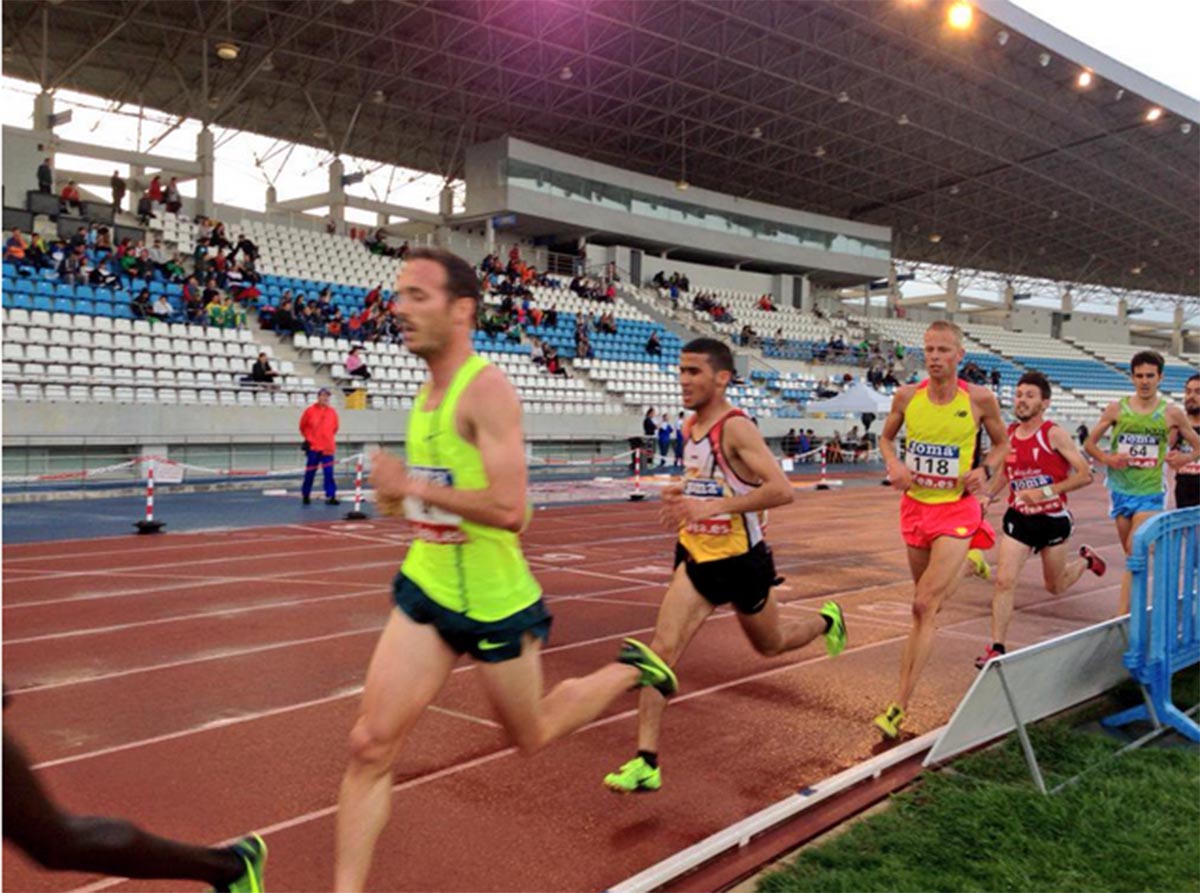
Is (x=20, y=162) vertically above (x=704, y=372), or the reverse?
(x=20, y=162)

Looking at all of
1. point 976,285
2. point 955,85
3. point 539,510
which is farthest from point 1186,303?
point 539,510

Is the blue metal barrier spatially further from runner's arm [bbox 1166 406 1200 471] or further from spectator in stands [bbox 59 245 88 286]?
spectator in stands [bbox 59 245 88 286]

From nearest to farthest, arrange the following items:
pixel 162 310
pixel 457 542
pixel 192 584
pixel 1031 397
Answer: pixel 457 542, pixel 1031 397, pixel 192 584, pixel 162 310

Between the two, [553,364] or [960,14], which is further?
[553,364]

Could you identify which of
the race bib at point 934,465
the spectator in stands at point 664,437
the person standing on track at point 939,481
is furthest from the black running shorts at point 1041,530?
the spectator in stands at point 664,437

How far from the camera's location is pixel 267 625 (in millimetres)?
8281

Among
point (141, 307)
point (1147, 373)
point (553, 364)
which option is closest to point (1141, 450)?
point (1147, 373)

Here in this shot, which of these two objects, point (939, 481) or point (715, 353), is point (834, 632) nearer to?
point (939, 481)

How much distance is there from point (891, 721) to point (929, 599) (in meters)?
0.72

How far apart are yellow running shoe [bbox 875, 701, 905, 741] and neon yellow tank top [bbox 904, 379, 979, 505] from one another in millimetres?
1246

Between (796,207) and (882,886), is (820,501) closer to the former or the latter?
(882,886)

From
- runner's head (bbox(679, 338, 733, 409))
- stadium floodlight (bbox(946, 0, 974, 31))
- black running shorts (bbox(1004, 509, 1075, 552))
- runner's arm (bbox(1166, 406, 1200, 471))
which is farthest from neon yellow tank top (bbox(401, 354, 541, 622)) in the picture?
stadium floodlight (bbox(946, 0, 974, 31))

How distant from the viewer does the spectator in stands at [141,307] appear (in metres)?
22.2

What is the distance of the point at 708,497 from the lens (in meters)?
4.91
